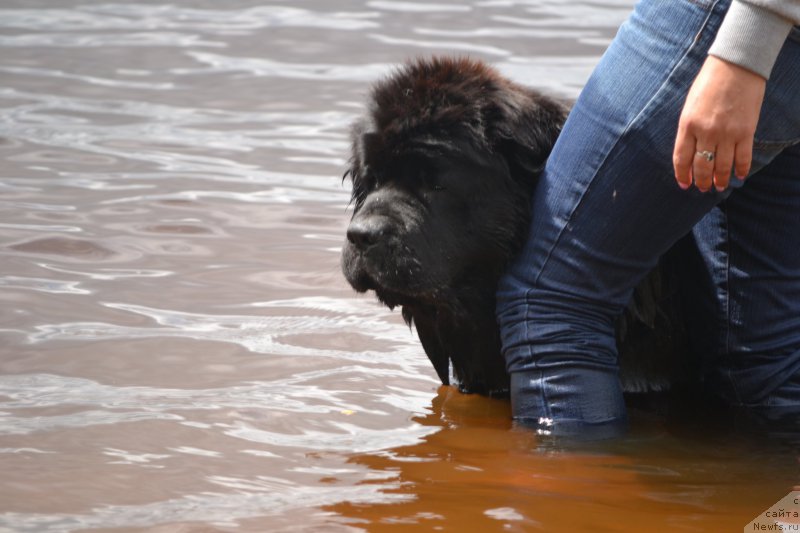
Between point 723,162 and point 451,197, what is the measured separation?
0.94 meters

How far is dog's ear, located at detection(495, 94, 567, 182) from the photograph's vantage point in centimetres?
329

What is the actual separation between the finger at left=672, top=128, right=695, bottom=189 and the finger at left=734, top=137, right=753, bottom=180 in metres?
0.09

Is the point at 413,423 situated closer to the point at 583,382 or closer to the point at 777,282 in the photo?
the point at 583,382

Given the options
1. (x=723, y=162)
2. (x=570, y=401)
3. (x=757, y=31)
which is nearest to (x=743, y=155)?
(x=723, y=162)

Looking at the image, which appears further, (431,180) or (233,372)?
(233,372)

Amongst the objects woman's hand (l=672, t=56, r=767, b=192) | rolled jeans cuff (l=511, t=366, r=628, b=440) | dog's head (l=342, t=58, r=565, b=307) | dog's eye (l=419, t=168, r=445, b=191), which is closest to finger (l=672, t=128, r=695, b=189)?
woman's hand (l=672, t=56, r=767, b=192)

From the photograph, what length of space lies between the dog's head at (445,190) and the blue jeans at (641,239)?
0.23 m

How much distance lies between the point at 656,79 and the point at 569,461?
0.92 meters

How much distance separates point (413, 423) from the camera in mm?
3334

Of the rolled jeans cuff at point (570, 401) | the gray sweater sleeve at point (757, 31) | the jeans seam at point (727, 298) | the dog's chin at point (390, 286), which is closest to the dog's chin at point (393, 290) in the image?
the dog's chin at point (390, 286)

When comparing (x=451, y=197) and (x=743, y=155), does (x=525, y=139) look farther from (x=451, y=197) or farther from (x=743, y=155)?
(x=743, y=155)

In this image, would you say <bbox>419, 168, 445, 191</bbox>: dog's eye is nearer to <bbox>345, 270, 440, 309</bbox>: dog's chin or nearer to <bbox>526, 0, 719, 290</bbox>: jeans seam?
<bbox>345, 270, 440, 309</bbox>: dog's chin

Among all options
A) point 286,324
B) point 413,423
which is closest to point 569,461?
point 413,423

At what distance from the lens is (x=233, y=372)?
12.0 feet
